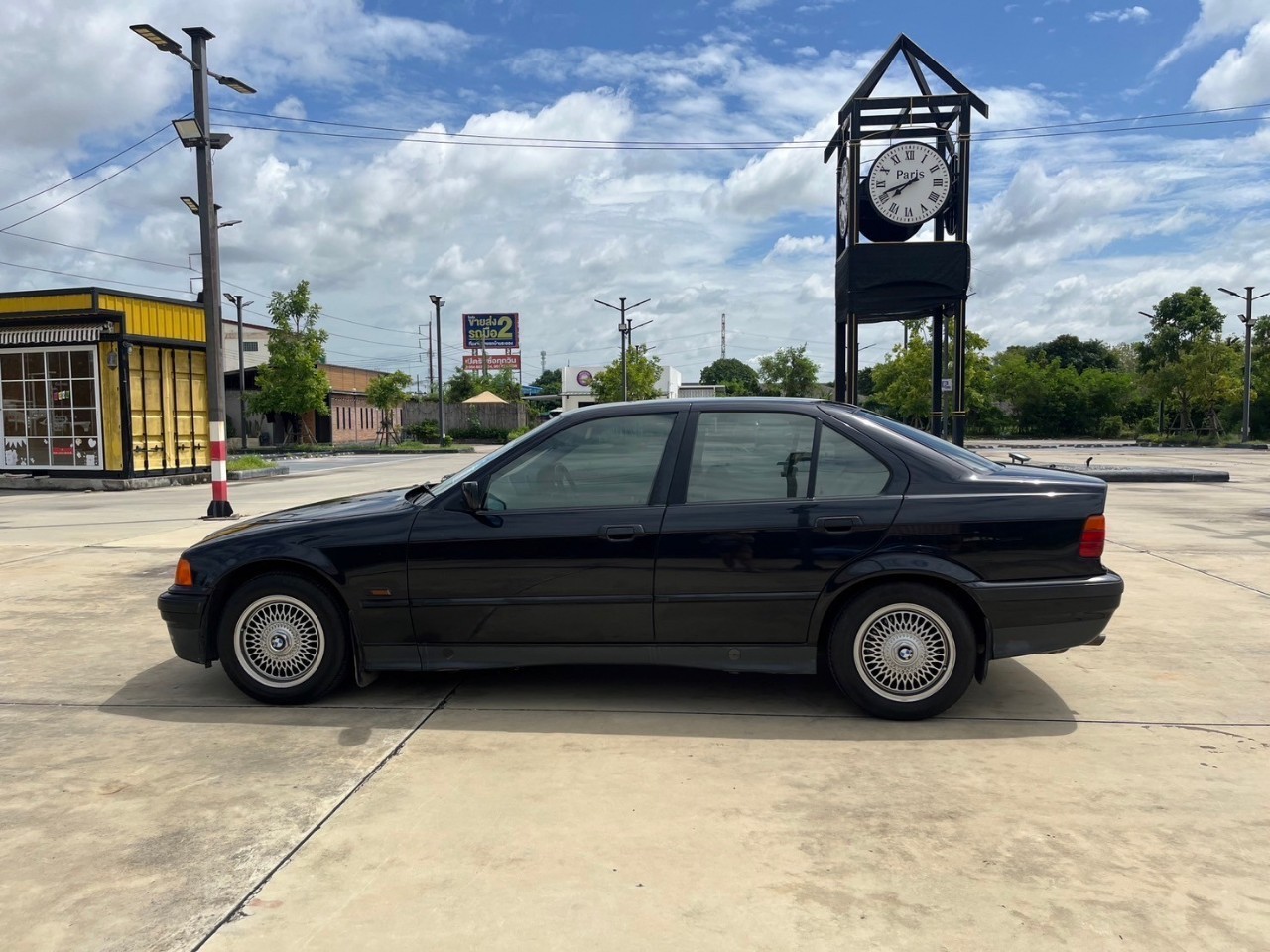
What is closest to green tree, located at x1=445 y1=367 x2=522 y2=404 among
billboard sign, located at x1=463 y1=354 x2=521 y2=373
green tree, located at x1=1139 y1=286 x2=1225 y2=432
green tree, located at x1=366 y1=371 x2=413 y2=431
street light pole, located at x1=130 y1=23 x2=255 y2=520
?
billboard sign, located at x1=463 y1=354 x2=521 y2=373

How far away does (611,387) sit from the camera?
215 feet

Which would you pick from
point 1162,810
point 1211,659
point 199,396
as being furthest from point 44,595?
point 199,396

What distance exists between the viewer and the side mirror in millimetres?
4684

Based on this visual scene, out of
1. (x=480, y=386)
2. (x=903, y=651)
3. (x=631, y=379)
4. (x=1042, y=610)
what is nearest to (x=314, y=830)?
(x=903, y=651)

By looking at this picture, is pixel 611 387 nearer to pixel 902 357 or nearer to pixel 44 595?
pixel 902 357

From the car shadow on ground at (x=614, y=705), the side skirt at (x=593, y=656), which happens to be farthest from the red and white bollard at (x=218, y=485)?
the side skirt at (x=593, y=656)

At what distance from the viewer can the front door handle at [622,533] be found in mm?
4613

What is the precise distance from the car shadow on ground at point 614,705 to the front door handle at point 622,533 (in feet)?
2.96

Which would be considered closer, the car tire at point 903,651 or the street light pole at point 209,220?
the car tire at point 903,651

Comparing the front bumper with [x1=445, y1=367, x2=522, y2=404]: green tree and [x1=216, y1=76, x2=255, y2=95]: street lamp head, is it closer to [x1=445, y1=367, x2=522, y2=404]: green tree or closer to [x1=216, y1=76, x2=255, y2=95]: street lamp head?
[x1=216, y1=76, x2=255, y2=95]: street lamp head

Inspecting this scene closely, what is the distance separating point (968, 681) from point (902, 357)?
A: 4617cm

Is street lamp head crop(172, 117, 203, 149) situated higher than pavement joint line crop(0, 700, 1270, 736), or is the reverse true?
street lamp head crop(172, 117, 203, 149)

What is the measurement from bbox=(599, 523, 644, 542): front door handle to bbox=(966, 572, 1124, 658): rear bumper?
1603mm

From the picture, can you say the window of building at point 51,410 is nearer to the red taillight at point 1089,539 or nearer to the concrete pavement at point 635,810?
the concrete pavement at point 635,810
